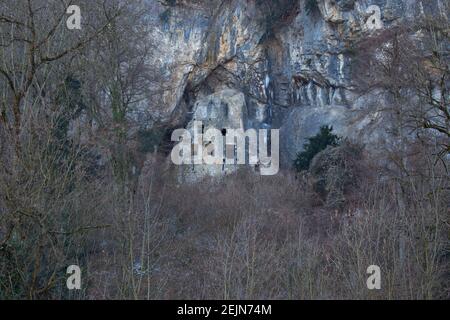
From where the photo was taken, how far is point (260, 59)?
31.0 m

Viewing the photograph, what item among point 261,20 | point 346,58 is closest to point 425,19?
point 346,58

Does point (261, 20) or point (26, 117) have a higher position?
point (261, 20)

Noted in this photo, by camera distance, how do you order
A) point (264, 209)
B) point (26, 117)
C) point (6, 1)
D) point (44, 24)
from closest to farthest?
point (26, 117)
point (44, 24)
point (6, 1)
point (264, 209)

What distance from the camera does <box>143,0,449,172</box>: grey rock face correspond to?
28.4 metres

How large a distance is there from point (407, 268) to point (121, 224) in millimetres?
4768

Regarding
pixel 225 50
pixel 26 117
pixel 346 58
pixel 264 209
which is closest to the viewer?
pixel 26 117

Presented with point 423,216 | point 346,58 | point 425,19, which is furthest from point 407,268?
point 346,58

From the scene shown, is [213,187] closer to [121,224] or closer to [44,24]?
[44,24]

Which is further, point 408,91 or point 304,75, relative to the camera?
point 304,75

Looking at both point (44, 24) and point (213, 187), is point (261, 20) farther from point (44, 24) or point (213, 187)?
point (44, 24)

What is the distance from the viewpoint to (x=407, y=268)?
9.97 metres

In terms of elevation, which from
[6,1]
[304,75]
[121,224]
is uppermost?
[304,75]

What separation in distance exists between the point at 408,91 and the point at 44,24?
35.5 ft

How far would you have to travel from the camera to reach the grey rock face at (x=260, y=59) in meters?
28.4
